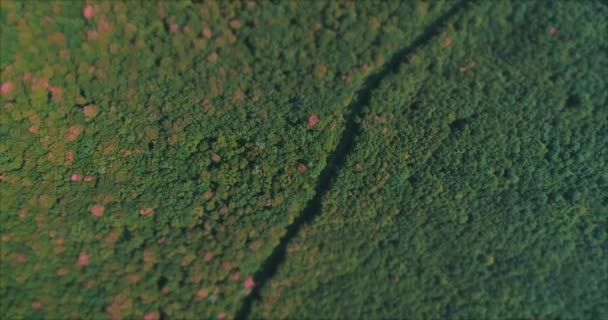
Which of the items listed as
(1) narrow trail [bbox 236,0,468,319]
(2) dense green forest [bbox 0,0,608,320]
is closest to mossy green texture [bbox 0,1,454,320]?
Result: (2) dense green forest [bbox 0,0,608,320]

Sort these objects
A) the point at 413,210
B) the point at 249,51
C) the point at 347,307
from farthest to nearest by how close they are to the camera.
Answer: the point at 249,51 → the point at 413,210 → the point at 347,307

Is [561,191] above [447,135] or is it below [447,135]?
below

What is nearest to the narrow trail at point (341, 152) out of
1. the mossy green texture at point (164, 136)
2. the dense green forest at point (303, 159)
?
the dense green forest at point (303, 159)

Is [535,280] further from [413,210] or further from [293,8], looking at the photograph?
[293,8]

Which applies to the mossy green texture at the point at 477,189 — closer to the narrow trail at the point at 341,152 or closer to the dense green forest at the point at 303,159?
the dense green forest at the point at 303,159

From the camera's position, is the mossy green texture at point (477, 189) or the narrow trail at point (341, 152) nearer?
the mossy green texture at point (477, 189)

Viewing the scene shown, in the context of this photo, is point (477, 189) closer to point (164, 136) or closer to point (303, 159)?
point (303, 159)

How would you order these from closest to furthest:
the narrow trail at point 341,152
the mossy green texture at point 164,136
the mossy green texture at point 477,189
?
the mossy green texture at point 164,136
the mossy green texture at point 477,189
the narrow trail at point 341,152

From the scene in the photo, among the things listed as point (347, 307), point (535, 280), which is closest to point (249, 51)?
point (347, 307)
